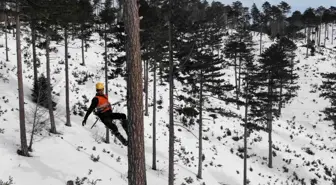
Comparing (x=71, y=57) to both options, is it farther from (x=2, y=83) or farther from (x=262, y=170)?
(x=262, y=170)

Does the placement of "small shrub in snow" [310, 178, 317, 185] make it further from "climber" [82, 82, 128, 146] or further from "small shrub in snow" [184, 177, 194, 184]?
"climber" [82, 82, 128, 146]

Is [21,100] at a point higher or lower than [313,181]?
higher

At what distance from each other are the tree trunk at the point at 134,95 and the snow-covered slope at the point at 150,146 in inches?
287

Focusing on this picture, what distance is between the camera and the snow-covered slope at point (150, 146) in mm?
17531

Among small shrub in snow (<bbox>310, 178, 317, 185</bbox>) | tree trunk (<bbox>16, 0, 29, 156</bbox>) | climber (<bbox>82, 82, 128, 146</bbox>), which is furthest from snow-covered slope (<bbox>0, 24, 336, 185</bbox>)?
climber (<bbox>82, 82, 128, 146</bbox>)

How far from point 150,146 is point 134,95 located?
21710 millimetres

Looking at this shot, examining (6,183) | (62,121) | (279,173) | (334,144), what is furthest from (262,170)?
(6,183)

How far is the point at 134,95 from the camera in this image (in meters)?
6.33

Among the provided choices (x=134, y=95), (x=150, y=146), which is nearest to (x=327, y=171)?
(x=150, y=146)

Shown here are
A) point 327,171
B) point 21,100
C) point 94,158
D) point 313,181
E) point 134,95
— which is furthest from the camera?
point 327,171

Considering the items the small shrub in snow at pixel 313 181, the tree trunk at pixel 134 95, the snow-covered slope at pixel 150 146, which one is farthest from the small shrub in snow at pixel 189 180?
the tree trunk at pixel 134 95

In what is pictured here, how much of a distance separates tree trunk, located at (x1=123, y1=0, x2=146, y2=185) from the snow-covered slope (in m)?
7.28

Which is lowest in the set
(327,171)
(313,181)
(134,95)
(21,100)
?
(313,181)

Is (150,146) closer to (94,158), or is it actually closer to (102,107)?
(94,158)
